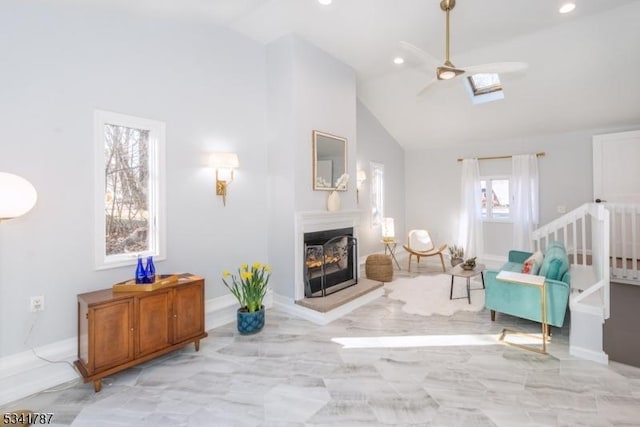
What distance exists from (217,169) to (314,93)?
1643 mm

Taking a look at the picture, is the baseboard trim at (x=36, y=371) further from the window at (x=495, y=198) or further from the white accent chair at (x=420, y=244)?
the window at (x=495, y=198)

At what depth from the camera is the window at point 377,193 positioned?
631 centimetres

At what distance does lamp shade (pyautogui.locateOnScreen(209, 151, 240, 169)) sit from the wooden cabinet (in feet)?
4.15

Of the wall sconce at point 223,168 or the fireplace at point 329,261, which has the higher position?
the wall sconce at point 223,168

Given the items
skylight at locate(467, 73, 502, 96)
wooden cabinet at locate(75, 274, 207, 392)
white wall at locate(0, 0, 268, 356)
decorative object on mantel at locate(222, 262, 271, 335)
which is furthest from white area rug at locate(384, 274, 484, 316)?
skylight at locate(467, 73, 502, 96)

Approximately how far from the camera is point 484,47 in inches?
169

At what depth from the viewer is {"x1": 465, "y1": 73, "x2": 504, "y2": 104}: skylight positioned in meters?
5.12

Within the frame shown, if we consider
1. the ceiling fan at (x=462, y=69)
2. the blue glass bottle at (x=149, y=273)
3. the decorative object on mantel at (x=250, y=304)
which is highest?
the ceiling fan at (x=462, y=69)

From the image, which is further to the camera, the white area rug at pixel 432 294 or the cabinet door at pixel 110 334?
the white area rug at pixel 432 294

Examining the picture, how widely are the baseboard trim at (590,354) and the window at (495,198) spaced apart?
12.7ft

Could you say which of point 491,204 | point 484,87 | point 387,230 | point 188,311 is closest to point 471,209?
point 491,204

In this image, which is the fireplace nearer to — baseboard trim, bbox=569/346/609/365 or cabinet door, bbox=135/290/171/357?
cabinet door, bbox=135/290/171/357

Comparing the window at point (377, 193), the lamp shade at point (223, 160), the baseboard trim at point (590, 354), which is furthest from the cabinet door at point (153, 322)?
the window at point (377, 193)

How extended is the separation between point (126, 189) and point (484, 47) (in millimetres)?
4881
